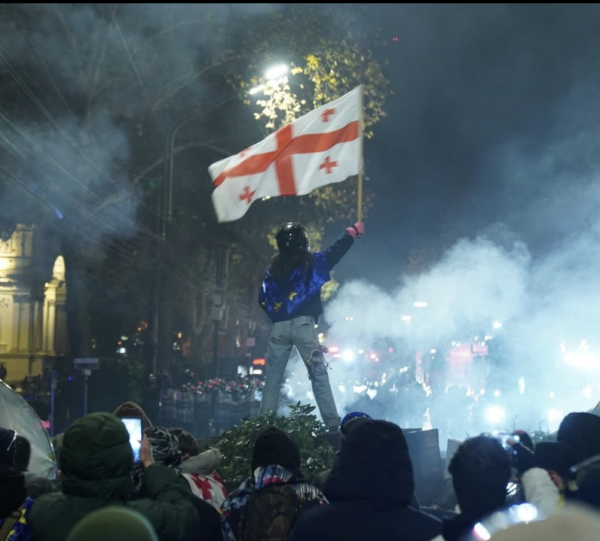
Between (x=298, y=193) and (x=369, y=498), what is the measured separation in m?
5.47

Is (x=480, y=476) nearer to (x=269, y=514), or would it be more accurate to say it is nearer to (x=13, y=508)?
(x=269, y=514)

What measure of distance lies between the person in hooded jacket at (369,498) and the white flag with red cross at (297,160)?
514cm

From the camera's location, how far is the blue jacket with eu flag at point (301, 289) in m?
7.93

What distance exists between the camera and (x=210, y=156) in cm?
2448

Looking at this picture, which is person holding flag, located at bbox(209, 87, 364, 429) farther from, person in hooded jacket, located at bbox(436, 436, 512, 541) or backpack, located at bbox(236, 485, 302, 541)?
person in hooded jacket, located at bbox(436, 436, 512, 541)

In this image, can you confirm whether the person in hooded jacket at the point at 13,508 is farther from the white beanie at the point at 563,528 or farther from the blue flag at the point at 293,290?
the blue flag at the point at 293,290

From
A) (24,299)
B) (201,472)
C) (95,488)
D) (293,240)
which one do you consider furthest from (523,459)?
(24,299)

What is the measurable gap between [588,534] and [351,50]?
2106cm

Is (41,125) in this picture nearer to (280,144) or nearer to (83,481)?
(280,144)

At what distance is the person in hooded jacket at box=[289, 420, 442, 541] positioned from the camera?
11.2 ft

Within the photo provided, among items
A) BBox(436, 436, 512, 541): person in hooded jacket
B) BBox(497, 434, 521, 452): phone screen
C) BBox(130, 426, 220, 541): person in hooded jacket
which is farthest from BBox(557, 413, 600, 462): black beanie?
BBox(130, 426, 220, 541): person in hooded jacket

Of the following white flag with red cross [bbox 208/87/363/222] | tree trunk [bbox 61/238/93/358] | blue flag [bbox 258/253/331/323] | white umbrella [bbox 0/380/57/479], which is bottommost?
white umbrella [bbox 0/380/57/479]

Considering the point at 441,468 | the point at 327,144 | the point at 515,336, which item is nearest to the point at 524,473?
the point at 441,468

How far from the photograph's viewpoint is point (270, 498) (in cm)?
401
